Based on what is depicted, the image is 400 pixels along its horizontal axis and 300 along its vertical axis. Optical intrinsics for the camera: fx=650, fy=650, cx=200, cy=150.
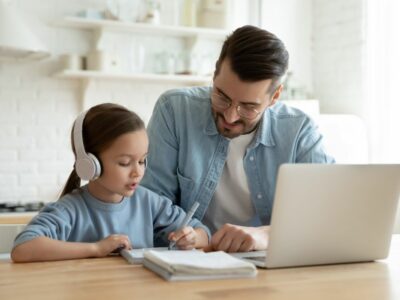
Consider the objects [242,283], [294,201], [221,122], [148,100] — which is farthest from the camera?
[148,100]

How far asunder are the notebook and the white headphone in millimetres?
319

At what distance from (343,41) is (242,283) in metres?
3.38

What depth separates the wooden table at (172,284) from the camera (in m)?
1.22

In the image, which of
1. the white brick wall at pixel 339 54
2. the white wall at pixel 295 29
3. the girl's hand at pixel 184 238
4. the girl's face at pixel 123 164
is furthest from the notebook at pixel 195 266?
the white wall at pixel 295 29

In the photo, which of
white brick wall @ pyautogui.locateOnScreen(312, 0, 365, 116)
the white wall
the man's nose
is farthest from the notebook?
the white wall

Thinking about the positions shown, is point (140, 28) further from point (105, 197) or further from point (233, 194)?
point (105, 197)

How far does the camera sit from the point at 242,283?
134 cm

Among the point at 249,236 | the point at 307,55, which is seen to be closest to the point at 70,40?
the point at 307,55

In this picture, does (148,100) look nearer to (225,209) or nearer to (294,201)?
(225,209)

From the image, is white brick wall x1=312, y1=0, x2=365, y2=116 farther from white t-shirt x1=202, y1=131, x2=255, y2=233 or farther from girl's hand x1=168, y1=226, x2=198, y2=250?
girl's hand x1=168, y1=226, x2=198, y2=250

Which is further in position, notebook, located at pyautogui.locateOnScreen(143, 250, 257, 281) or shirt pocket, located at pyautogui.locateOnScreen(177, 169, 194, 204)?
shirt pocket, located at pyautogui.locateOnScreen(177, 169, 194, 204)

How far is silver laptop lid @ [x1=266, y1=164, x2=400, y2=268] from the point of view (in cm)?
145

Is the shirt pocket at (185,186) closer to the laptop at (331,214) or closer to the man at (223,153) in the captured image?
the man at (223,153)

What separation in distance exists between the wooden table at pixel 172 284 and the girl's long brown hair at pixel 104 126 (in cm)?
34
